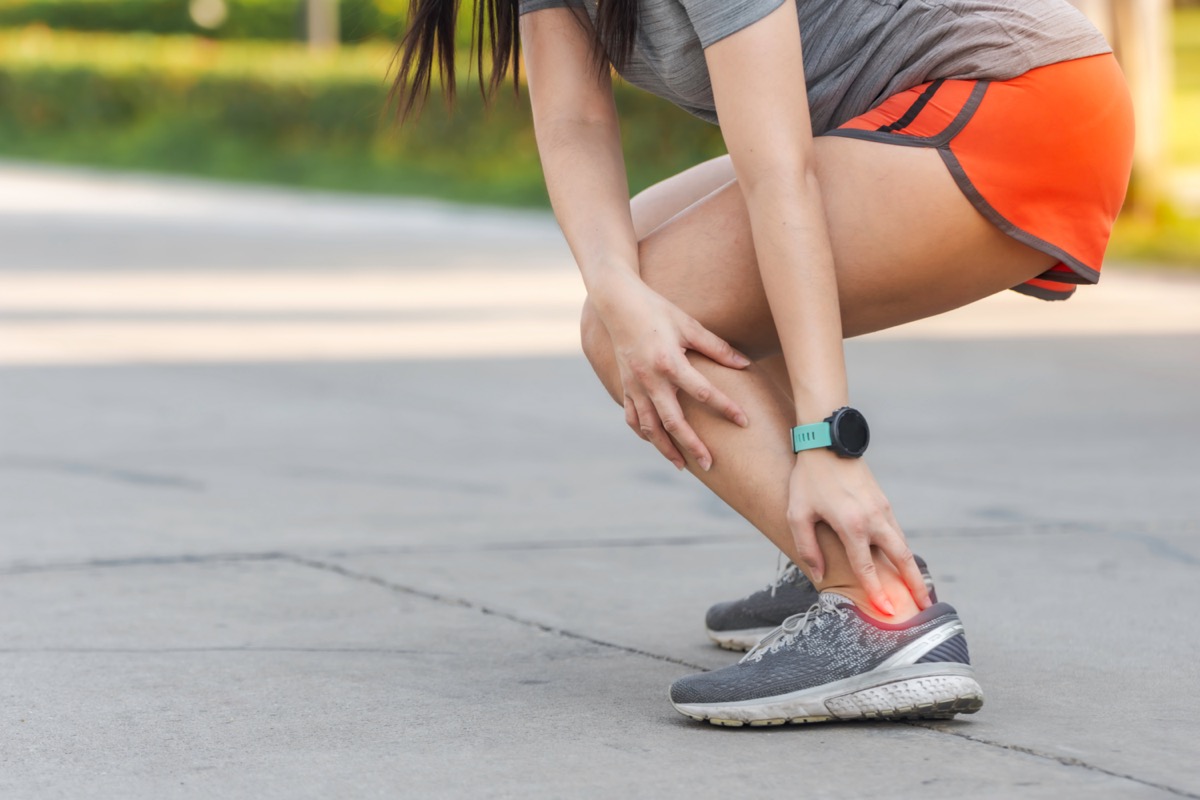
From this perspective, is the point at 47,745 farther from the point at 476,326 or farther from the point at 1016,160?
the point at 476,326

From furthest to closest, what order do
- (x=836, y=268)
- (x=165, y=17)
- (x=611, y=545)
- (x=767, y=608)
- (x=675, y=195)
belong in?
(x=165, y=17) → (x=611, y=545) → (x=767, y=608) → (x=675, y=195) → (x=836, y=268)

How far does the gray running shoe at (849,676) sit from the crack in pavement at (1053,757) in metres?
0.02

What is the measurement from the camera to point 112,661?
2.83 metres

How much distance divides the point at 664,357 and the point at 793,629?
15.7 inches

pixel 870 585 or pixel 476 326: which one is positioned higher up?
pixel 870 585

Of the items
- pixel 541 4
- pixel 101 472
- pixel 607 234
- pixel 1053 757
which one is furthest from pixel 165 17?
pixel 1053 757

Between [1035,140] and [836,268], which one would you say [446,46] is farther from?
[1035,140]

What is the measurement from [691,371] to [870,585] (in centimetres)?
34

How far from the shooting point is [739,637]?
2.86 meters

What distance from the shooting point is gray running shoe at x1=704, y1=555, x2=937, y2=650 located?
2.83 meters

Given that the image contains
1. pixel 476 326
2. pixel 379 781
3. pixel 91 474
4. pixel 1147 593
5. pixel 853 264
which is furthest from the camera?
pixel 476 326

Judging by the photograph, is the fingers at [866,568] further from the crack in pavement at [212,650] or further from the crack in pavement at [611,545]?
the crack in pavement at [611,545]

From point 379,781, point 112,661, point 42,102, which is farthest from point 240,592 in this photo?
point 42,102

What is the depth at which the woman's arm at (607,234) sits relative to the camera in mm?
2318
